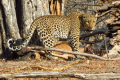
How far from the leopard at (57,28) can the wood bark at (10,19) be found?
48 centimetres

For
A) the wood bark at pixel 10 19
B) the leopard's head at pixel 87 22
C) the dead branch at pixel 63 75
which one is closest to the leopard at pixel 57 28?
the leopard's head at pixel 87 22

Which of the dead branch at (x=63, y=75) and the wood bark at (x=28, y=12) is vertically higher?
the wood bark at (x=28, y=12)

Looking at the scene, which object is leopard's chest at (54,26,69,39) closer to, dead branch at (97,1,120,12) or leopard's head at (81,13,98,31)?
leopard's head at (81,13,98,31)

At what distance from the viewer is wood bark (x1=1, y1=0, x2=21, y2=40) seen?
24.3 feet

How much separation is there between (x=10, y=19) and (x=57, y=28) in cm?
206

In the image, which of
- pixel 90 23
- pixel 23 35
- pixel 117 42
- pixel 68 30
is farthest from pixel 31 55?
pixel 117 42

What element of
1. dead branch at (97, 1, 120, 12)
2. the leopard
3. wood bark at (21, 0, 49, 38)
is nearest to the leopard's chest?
the leopard

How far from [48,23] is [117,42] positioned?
11.2ft

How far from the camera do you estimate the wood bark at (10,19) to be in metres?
7.42

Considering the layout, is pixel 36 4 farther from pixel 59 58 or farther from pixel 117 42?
pixel 117 42

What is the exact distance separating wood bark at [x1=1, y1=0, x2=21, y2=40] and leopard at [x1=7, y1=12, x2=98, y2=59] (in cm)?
48

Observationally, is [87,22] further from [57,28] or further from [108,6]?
[57,28]

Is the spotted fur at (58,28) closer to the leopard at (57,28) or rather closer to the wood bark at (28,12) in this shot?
the leopard at (57,28)

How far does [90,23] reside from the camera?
26.2 ft
